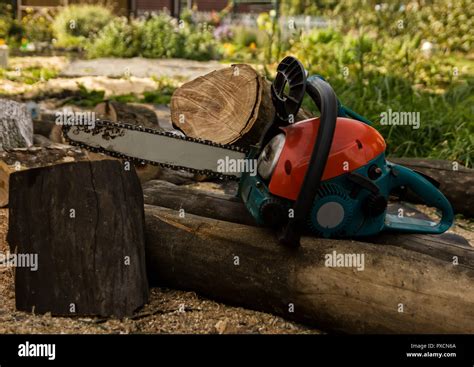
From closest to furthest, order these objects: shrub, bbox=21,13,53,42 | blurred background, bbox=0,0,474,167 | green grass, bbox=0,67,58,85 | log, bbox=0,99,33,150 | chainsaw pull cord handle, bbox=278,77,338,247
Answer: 1. chainsaw pull cord handle, bbox=278,77,338,247
2. log, bbox=0,99,33,150
3. blurred background, bbox=0,0,474,167
4. green grass, bbox=0,67,58,85
5. shrub, bbox=21,13,53,42

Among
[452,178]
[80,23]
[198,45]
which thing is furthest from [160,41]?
[452,178]

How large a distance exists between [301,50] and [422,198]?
8094mm

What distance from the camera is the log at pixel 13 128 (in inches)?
185

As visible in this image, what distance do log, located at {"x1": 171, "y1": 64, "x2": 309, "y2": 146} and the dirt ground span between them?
1.40 meters

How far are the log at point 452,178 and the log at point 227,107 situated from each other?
3.44 feet

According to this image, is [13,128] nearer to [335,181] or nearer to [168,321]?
[168,321]

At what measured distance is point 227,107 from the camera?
438 cm

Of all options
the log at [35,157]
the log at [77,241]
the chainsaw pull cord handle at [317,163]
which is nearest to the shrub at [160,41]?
the log at [35,157]

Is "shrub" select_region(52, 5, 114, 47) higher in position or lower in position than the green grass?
higher

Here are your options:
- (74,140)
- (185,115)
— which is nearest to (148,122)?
(185,115)

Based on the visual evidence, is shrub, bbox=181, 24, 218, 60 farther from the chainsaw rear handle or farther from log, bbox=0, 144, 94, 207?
the chainsaw rear handle

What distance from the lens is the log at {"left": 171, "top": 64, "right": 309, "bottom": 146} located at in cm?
429

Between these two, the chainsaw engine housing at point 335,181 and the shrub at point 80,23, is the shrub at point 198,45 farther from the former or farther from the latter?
the chainsaw engine housing at point 335,181

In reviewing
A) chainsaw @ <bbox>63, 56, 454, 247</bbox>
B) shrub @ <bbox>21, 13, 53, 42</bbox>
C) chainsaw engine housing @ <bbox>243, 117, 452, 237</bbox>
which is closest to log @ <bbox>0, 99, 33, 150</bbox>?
chainsaw @ <bbox>63, 56, 454, 247</bbox>
